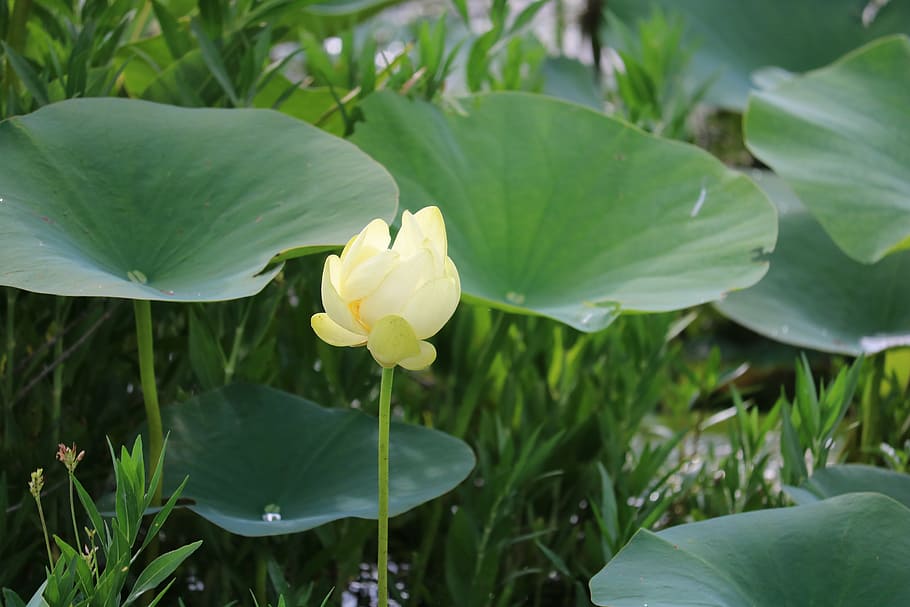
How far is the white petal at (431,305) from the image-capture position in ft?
2.54

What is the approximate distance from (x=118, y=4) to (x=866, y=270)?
119 cm

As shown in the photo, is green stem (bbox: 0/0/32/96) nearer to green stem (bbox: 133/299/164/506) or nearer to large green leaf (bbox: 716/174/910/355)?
green stem (bbox: 133/299/164/506)

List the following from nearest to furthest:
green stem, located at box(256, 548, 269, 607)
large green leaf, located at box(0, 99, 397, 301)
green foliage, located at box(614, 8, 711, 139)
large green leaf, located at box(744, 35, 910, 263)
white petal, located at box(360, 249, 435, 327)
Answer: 1. white petal, located at box(360, 249, 435, 327)
2. large green leaf, located at box(0, 99, 397, 301)
3. green stem, located at box(256, 548, 269, 607)
4. large green leaf, located at box(744, 35, 910, 263)
5. green foliage, located at box(614, 8, 711, 139)

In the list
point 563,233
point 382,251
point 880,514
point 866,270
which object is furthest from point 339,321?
point 866,270

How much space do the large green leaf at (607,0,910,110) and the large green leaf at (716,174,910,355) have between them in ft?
2.53

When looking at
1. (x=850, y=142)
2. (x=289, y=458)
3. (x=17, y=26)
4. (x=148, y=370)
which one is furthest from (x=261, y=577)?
(x=850, y=142)

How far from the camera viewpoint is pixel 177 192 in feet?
3.65

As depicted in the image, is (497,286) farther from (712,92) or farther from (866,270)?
(712,92)

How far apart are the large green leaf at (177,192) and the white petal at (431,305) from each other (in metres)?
0.20

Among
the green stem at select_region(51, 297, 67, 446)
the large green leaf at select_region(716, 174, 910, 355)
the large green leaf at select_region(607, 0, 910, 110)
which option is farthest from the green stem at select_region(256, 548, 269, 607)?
the large green leaf at select_region(607, 0, 910, 110)

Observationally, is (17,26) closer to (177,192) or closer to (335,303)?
(177,192)

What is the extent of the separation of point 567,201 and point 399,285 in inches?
27.1

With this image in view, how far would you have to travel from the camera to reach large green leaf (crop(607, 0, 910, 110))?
8.25ft

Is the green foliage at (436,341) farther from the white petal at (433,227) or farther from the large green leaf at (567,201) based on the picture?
the white petal at (433,227)
